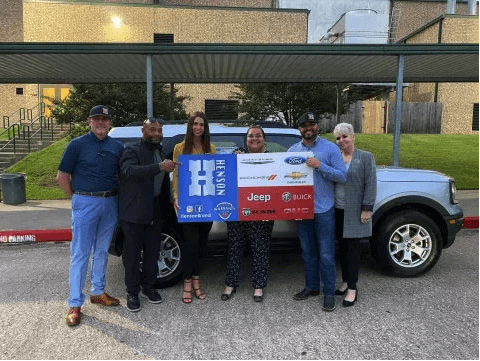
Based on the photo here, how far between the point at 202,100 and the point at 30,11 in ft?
37.5

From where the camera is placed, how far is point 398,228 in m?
4.52

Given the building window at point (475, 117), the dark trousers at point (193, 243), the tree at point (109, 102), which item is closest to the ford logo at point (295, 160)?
the dark trousers at point (193, 243)

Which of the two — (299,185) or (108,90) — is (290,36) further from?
(299,185)

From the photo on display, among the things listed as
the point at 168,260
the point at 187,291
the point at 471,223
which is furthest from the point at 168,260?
the point at 471,223

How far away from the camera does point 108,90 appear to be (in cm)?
1239

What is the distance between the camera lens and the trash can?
29.9 feet

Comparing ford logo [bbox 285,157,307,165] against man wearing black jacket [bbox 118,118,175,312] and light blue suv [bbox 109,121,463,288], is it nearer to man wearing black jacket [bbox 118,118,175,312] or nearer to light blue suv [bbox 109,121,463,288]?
light blue suv [bbox 109,121,463,288]

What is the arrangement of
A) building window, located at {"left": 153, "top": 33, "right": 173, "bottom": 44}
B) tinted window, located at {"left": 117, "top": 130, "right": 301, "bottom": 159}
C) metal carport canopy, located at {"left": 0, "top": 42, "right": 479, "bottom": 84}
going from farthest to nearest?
building window, located at {"left": 153, "top": 33, "right": 173, "bottom": 44}
metal carport canopy, located at {"left": 0, "top": 42, "right": 479, "bottom": 84}
tinted window, located at {"left": 117, "top": 130, "right": 301, "bottom": 159}

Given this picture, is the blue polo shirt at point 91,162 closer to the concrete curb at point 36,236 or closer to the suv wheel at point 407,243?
the suv wheel at point 407,243

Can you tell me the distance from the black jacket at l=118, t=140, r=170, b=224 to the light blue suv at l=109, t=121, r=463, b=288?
0.66 m

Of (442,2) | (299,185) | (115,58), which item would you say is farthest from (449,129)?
(299,185)

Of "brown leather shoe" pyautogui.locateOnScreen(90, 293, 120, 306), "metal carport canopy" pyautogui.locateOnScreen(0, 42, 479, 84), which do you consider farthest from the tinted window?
"metal carport canopy" pyautogui.locateOnScreen(0, 42, 479, 84)

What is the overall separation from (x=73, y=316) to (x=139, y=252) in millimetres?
768

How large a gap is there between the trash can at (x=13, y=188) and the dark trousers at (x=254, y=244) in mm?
7006
